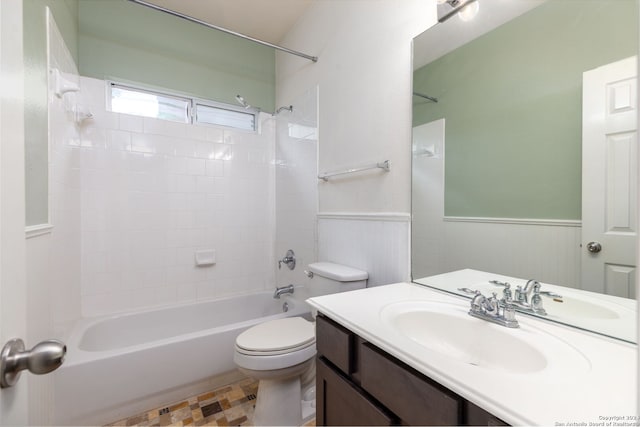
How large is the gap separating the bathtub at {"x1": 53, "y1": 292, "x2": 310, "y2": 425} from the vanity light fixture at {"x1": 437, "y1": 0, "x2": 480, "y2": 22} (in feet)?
6.09

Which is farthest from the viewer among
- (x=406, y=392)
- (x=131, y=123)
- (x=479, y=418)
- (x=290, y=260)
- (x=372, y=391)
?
(x=290, y=260)

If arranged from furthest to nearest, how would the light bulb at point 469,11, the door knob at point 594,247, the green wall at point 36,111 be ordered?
the light bulb at point 469,11
the green wall at point 36,111
the door knob at point 594,247

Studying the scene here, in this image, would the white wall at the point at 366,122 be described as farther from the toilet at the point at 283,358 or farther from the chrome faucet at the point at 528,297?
the chrome faucet at the point at 528,297

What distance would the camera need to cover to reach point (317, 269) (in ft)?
5.21

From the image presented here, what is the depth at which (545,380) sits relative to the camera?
0.54 metres

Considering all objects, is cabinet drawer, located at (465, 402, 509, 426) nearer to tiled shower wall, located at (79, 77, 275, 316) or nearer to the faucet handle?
the faucet handle

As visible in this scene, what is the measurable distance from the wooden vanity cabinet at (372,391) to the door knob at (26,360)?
67cm

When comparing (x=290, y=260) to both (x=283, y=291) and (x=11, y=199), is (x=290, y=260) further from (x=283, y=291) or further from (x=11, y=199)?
(x=11, y=199)

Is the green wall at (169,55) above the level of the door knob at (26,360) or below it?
above

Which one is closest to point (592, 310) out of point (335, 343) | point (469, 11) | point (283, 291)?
point (335, 343)

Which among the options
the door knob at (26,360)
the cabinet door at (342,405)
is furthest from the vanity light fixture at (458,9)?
the door knob at (26,360)

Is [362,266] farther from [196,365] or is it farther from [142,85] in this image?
[142,85]

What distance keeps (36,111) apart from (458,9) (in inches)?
68.0

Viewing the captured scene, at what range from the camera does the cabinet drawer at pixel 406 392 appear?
0.57 metres
